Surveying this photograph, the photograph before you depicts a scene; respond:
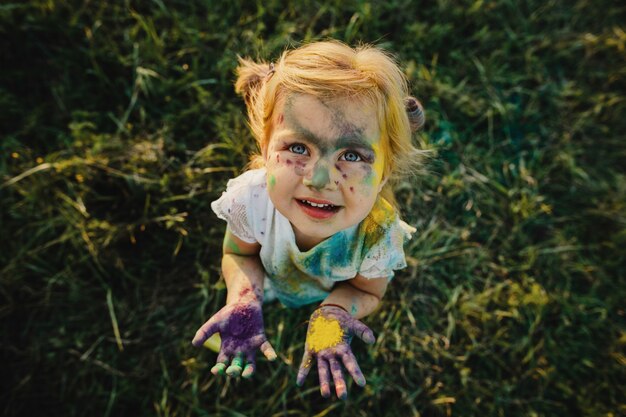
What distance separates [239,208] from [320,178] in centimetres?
46

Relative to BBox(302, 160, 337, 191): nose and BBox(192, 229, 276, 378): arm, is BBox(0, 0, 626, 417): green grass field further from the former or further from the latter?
BBox(302, 160, 337, 191): nose

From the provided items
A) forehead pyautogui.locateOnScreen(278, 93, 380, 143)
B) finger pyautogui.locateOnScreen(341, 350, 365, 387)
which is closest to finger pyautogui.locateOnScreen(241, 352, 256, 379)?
finger pyautogui.locateOnScreen(341, 350, 365, 387)

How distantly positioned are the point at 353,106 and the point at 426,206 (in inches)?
Answer: 51.6

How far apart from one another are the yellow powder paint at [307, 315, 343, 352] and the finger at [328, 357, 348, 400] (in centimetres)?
5

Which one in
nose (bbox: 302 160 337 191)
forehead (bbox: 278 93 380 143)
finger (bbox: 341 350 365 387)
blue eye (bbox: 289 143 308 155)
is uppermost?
forehead (bbox: 278 93 380 143)

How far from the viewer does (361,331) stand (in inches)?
59.9

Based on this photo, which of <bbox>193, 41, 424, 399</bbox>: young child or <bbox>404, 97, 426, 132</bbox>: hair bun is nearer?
Result: <bbox>193, 41, 424, 399</bbox>: young child

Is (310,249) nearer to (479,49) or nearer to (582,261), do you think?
(582,261)

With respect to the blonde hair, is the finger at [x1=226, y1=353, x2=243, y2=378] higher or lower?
lower

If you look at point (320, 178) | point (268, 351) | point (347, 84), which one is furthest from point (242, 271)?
point (347, 84)

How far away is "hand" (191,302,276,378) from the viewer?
1.48 meters

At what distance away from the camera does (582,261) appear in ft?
8.35

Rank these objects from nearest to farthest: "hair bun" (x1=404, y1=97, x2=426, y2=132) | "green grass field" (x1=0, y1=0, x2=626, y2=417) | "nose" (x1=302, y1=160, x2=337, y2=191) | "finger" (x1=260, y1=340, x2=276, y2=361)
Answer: "nose" (x1=302, y1=160, x2=337, y2=191) < "finger" (x1=260, y1=340, x2=276, y2=361) < "hair bun" (x1=404, y1=97, x2=426, y2=132) < "green grass field" (x1=0, y1=0, x2=626, y2=417)

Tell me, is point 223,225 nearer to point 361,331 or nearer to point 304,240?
point 304,240
